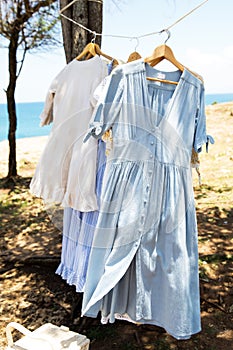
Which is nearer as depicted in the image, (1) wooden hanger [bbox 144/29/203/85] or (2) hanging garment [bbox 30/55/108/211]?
(1) wooden hanger [bbox 144/29/203/85]

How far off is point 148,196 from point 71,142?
1.90 feet

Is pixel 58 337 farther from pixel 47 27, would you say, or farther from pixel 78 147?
pixel 47 27

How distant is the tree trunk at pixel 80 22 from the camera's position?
109 inches

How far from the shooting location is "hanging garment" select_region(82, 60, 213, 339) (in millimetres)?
1935

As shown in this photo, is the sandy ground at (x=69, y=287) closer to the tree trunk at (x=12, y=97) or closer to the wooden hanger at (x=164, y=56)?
the tree trunk at (x=12, y=97)

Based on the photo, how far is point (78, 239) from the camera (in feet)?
7.61

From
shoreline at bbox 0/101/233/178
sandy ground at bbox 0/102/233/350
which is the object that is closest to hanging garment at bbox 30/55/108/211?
sandy ground at bbox 0/102/233/350

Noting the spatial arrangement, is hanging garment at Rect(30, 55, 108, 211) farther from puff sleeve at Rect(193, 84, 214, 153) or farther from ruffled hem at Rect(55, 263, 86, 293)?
puff sleeve at Rect(193, 84, 214, 153)

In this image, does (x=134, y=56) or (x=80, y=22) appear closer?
(x=134, y=56)

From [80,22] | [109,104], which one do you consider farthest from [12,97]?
[109,104]

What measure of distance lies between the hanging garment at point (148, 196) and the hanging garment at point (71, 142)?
220 mm

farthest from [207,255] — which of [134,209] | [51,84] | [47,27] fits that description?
[47,27]

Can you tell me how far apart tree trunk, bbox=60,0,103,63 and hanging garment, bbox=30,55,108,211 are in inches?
23.9

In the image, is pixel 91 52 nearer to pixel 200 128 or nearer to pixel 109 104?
pixel 109 104
